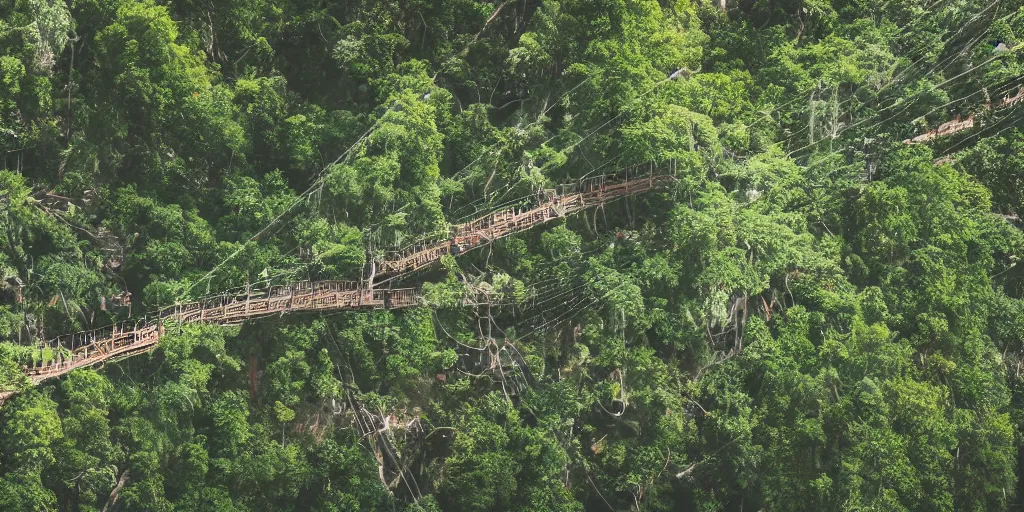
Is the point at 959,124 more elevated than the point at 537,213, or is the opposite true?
the point at 959,124

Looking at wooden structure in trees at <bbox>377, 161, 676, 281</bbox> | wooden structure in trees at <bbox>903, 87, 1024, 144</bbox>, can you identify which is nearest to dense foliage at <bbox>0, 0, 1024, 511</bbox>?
wooden structure in trees at <bbox>903, 87, 1024, 144</bbox>

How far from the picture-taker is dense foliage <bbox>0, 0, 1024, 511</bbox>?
44406 mm

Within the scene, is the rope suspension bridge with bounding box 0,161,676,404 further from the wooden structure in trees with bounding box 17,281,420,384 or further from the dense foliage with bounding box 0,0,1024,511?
the dense foliage with bounding box 0,0,1024,511

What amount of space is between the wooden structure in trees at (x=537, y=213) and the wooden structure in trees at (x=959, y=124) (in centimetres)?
697

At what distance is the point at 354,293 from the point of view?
46125mm

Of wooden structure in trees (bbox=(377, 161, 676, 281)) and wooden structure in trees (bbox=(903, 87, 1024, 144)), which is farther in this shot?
wooden structure in trees (bbox=(903, 87, 1024, 144))

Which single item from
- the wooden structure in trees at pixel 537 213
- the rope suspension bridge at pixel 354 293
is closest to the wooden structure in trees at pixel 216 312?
the rope suspension bridge at pixel 354 293

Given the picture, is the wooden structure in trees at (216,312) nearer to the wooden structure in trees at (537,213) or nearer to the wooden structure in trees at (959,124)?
the wooden structure in trees at (537,213)

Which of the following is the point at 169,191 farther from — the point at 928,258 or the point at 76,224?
the point at 928,258

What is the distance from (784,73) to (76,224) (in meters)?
17.0

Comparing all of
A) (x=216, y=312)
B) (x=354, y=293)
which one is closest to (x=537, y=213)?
(x=354, y=293)

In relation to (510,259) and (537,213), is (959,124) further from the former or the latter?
(510,259)

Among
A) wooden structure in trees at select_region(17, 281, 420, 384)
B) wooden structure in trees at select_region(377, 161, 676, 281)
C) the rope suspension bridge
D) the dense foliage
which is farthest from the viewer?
wooden structure in trees at select_region(377, 161, 676, 281)

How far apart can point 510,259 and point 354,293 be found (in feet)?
12.8
